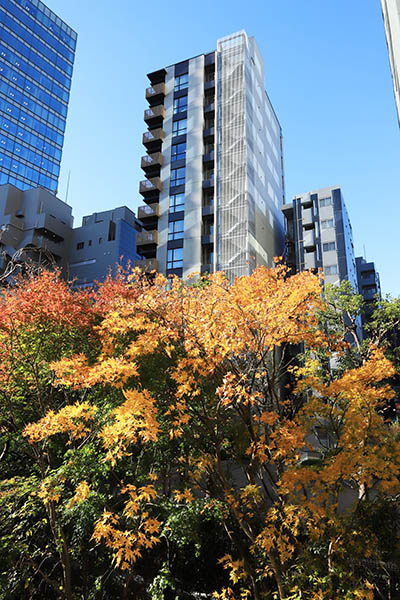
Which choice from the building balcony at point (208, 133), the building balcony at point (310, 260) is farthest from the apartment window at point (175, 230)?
the building balcony at point (310, 260)

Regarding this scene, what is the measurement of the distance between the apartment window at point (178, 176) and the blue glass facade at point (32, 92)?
132 feet

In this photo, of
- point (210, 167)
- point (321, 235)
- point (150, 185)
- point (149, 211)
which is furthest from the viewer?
point (321, 235)

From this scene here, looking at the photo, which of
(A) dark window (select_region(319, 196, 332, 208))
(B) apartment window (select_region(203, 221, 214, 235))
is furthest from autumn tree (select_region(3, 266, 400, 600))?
(A) dark window (select_region(319, 196, 332, 208))

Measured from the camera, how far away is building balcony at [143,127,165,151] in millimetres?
44938

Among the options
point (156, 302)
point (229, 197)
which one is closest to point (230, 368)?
point (156, 302)

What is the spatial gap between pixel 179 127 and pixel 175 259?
1573 cm

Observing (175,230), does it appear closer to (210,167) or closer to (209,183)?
(209,183)

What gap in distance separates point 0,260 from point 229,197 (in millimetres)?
33291

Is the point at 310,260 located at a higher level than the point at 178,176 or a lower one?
lower

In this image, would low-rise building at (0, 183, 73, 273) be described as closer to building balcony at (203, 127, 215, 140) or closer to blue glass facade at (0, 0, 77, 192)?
blue glass facade at (0, 0, 77, 192)

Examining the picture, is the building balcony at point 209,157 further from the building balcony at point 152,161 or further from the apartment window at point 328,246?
the apartment window at point 328,246

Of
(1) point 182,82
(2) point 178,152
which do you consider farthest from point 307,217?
(1) point 182,82

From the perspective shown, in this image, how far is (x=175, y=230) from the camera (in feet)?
135

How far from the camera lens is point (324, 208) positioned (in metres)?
48.9
